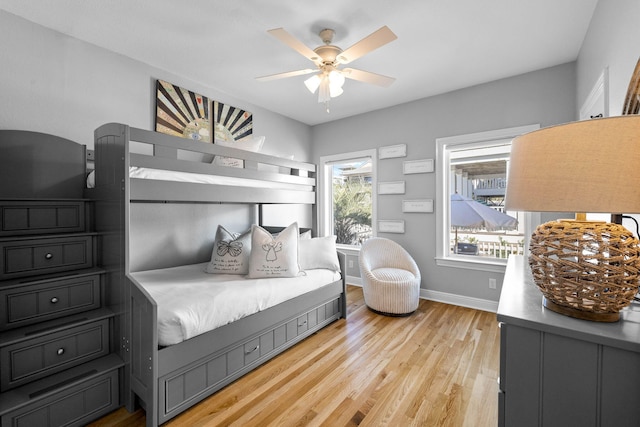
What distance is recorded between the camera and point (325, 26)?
87.6 inches

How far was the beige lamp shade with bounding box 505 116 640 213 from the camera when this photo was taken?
662 mm

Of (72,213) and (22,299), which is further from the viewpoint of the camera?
(72,213)

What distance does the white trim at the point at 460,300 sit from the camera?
10.8 ft

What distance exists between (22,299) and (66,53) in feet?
6.29

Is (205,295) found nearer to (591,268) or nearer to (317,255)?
(317,255)

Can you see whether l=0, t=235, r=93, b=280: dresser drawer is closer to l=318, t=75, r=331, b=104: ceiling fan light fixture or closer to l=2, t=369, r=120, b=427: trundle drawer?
l=2, t=369, r=120, b=427: trundle drawer

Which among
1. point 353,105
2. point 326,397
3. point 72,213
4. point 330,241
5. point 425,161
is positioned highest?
point 353,105

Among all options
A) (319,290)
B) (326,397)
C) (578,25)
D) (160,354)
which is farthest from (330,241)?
(578,25)

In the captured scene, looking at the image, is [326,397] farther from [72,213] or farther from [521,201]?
[72,213]

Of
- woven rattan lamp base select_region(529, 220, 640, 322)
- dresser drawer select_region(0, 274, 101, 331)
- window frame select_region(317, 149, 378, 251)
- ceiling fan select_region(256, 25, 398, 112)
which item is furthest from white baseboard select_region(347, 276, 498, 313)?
Answer: dresser drawer select_region(0, 274, 101, 331)

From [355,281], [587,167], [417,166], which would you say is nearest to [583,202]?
[587,167]

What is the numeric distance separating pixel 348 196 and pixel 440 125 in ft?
5.48

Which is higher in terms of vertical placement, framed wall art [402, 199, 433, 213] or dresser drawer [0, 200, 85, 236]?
framed wall art [402, 199, 433, 213]

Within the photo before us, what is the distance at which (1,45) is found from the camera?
6.66ft
